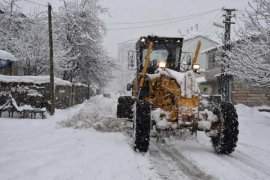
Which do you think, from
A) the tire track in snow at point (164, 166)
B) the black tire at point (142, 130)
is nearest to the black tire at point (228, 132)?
the tire track in snow at point (164, 166)

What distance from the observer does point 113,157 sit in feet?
24.4

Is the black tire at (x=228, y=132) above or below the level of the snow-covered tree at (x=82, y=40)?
below

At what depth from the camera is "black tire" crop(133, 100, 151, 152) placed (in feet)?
26.7

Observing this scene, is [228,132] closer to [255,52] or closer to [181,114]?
[181,114]

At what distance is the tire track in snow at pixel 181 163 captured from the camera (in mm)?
6309

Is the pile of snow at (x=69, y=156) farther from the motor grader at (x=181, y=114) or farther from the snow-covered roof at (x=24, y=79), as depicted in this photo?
the snow-covered roof at (x=24, y=79)

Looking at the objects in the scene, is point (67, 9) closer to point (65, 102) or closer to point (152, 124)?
point (65, 102)

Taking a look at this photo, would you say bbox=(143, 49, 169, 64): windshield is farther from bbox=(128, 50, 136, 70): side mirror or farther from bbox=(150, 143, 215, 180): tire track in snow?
bbox=(150, 143, 215, 180): tire track in snow

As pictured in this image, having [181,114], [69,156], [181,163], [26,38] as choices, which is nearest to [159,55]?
[181,114]

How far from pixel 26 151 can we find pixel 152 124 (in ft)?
10.2

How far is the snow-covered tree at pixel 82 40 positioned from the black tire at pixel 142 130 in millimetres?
21862

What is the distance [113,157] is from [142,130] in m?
1.08

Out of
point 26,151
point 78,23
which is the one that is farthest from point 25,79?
point 78,23

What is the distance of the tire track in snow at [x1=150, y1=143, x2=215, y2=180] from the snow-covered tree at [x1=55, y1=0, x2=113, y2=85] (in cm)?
2155
